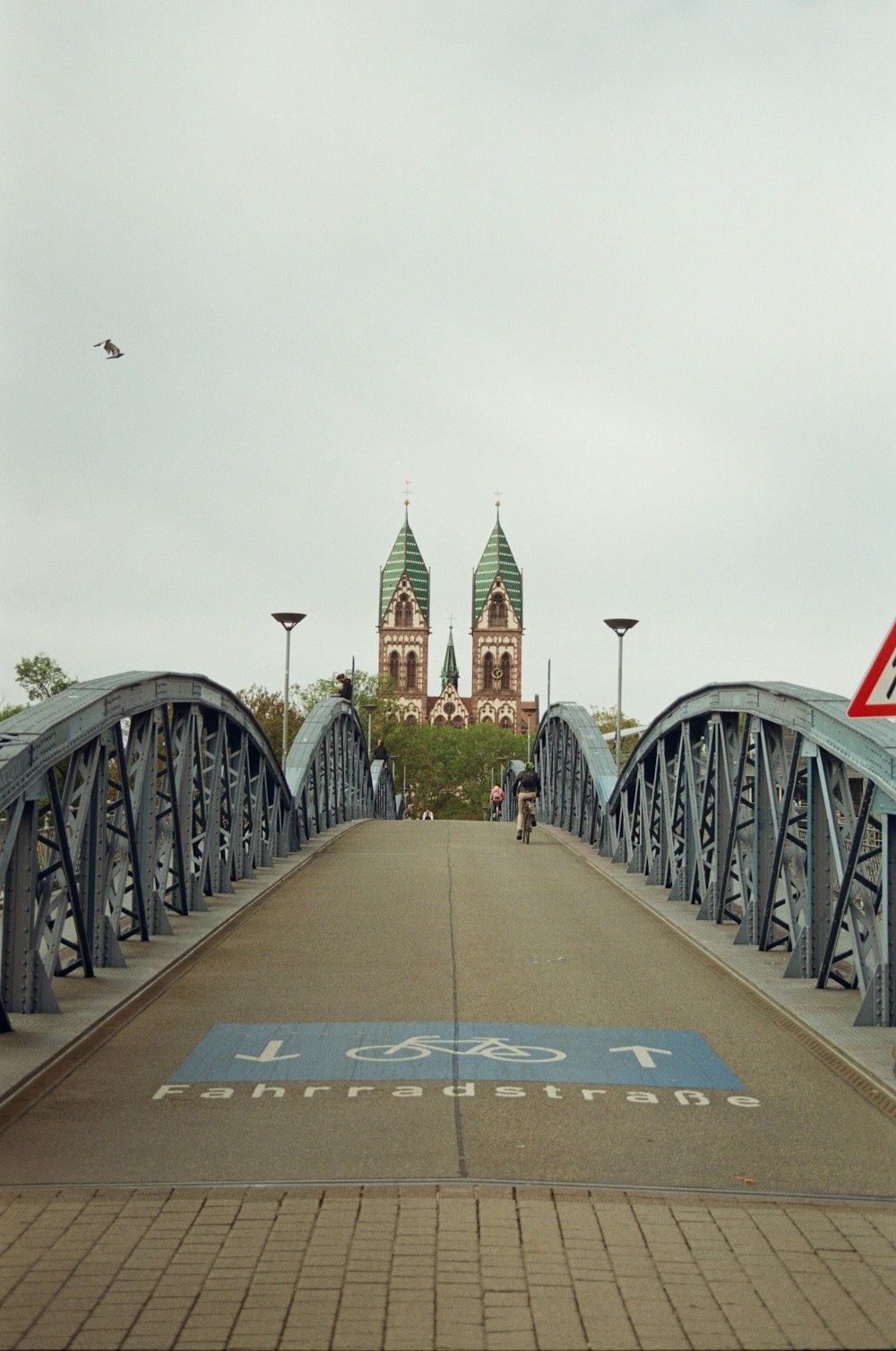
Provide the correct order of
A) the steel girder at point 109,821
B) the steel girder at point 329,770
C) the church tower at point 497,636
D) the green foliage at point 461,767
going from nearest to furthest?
the steel girder at point 109,821
the steel girder at point 329,770
the green foliage at point 461,767
the church tower at point 497,636

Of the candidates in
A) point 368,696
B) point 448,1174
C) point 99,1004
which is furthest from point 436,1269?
point 368,696

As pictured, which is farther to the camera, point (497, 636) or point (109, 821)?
point (497, 636)

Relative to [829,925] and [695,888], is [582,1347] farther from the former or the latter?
[695,888]

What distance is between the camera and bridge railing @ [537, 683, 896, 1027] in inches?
420

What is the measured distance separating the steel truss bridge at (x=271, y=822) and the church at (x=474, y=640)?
518ft

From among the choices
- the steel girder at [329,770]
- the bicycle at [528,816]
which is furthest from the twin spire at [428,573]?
the bicycle at [528,816]

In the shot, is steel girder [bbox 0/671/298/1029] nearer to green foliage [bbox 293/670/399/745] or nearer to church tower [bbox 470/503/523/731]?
green foliage [bbox 293/670/399/745]

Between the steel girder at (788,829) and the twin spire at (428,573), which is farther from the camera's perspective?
the twin spire at (428,573)

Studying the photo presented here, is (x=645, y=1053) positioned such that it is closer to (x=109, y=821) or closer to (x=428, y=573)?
(x=109, y=821)

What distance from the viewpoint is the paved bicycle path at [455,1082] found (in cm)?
716

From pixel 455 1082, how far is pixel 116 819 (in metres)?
6.56

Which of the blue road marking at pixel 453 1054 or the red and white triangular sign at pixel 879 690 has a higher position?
the red and white triangular sign at pixel 879 690

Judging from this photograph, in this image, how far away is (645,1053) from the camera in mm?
9859

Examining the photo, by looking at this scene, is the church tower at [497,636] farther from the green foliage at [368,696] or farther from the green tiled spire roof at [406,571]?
the green foliage at [368,696]
